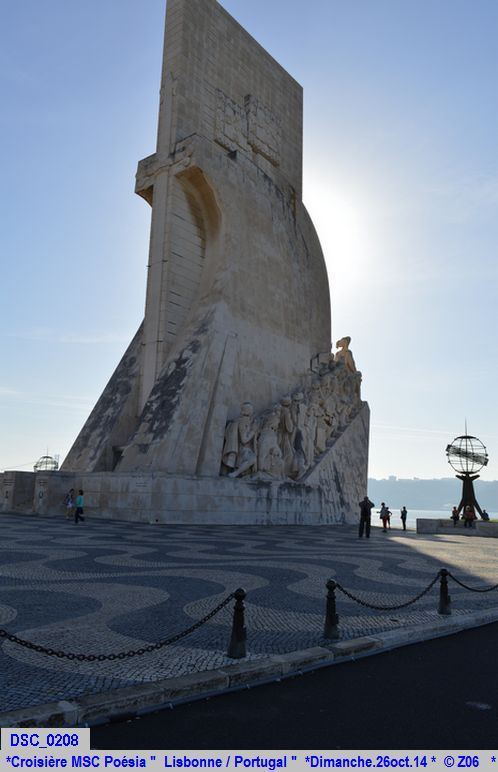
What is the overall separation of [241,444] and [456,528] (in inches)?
324

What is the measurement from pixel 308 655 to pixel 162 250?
16.5 m

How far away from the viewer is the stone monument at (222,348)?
16.1 meters

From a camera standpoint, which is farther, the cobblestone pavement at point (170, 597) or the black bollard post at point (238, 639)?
the black bollard post at point (238, 639)

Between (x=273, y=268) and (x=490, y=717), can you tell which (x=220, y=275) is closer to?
(x=273, y=268)

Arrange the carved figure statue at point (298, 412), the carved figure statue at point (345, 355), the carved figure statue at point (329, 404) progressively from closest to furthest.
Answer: the carved figure statue at point (298, 412) → the carved figure statue at point (329, 404) → the carved figure statue at point (345, 355)

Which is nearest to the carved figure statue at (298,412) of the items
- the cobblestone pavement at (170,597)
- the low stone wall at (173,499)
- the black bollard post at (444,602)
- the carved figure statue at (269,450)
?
the carved figure statue at (269,450)

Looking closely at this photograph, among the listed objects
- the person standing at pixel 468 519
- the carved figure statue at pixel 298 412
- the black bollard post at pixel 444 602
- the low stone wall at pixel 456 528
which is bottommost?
the low stone wall at pixel 456 528

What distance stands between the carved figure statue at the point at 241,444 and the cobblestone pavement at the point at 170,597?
23.2 ft

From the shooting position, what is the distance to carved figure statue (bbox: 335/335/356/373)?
966 inches

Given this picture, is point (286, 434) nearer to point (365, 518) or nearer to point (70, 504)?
point (365, 518)

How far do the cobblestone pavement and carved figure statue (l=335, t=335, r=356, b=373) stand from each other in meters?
14.6

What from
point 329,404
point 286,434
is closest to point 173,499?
point 286,434

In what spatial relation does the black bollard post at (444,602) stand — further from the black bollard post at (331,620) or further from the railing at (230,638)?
the black bollard post at (331,620)

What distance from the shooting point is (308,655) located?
3.63 meters
